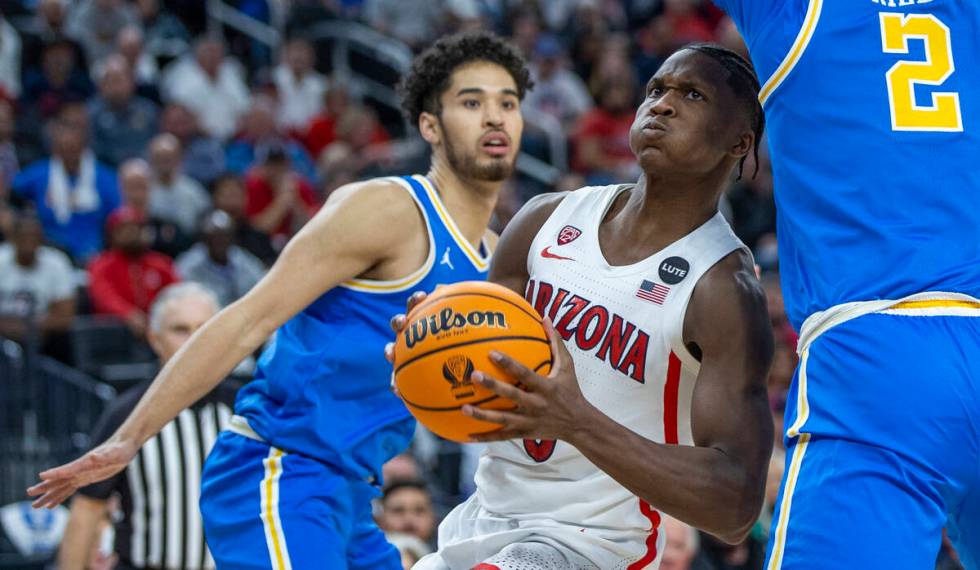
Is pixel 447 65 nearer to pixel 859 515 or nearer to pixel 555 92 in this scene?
pixel 859 515

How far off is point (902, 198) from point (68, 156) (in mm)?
8286

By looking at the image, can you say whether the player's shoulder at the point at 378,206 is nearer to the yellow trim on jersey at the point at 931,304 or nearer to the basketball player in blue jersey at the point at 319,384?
the basketball player in blue jersey at the point at 319,384

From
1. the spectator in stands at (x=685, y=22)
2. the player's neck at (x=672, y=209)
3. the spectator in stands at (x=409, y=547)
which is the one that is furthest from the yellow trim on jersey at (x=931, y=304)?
the spectator in stands at (x=685, y=22)

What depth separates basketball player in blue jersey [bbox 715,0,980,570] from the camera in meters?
2.92

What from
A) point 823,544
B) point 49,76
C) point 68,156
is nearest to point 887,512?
point 823,544

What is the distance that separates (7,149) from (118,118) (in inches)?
49.1

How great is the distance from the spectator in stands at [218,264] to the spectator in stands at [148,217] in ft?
0.81

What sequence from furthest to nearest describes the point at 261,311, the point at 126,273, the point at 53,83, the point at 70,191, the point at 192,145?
the point at 192,145
the point at 53,83
the point at 70,191
the point at 126,273
the point at 261,311

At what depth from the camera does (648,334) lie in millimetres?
3365

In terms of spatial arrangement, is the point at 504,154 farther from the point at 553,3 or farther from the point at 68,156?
the point at 553,3

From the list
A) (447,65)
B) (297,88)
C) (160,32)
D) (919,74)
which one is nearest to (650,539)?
(919,74)

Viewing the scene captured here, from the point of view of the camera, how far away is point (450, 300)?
3004 millimetres

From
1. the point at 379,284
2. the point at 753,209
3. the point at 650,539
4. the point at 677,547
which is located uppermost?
the point at 753,209

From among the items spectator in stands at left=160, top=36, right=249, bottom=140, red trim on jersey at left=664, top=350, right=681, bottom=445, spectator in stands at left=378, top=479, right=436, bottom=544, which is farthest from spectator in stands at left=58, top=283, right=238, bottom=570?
spectator in stands at left=160, top=36, right=249, bottom=140
